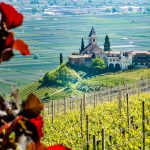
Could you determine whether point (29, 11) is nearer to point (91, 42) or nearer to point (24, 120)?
point (91, 42)

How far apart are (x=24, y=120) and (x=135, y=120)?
9.99 m

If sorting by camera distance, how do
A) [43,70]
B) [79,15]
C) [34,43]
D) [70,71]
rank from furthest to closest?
1. [79,15]
2. [34,43]
3. [43,70]
4. [70,71]

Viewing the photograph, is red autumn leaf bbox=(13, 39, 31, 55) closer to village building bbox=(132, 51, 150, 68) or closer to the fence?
the fence

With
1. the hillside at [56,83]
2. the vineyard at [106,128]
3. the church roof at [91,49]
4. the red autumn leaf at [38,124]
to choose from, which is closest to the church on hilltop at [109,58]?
the church roof at [91,49]

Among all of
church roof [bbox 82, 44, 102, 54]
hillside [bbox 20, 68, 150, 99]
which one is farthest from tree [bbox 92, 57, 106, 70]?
hillside [bbox 20, 68, 150, 99]

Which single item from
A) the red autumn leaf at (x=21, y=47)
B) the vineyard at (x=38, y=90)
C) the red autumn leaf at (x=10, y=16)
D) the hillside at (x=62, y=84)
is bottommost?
the vineyard at (x=38, y=90)

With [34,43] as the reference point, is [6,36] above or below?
above

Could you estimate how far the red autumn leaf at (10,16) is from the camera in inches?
32.4

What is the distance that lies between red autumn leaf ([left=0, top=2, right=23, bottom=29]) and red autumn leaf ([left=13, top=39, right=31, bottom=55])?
0.09ft

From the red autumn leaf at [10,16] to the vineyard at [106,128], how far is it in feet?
19.6

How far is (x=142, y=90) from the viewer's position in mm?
19641

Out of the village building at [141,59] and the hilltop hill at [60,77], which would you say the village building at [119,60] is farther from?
the hilltop hill at [60,77]

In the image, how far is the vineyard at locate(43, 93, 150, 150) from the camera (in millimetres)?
8045

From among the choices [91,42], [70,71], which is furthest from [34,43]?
[70,71]
